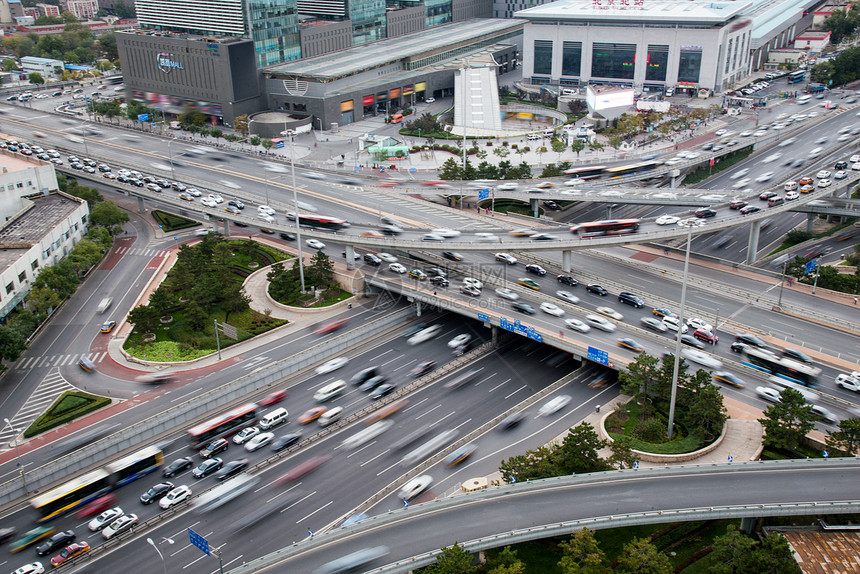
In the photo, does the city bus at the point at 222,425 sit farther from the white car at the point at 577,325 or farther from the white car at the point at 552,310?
the white car at the point at 577,325

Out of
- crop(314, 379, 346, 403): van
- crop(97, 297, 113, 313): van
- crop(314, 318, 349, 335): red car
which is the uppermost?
crop(97, 297, 113, 313): van

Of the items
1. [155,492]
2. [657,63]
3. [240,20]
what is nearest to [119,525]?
[155,492]

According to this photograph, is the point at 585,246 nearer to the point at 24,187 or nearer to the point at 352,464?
the point at 352,464

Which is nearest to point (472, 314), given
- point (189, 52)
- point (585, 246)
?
point (585, 246)

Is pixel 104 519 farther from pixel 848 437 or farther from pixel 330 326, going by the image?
pixel 848 437

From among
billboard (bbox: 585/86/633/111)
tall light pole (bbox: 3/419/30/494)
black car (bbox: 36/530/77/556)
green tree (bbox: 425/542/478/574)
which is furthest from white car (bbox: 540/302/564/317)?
billboard (bbox: 585/86/633/111)

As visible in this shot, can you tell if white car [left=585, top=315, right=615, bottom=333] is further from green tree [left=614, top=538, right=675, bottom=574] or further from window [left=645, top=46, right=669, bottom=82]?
window [left=645, top=46, right=669, bottom=82]
